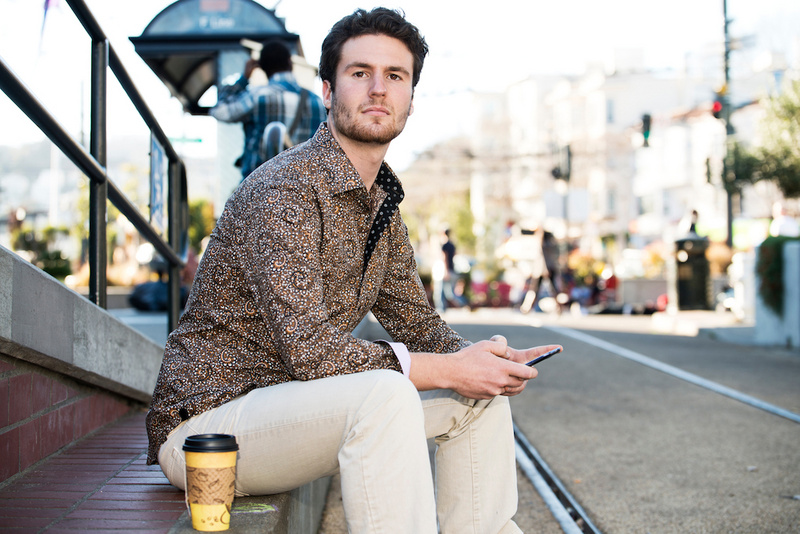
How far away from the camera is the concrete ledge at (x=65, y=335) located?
91.1 inches

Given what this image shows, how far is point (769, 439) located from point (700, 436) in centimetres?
38

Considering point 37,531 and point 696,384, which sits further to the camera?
point 696,384

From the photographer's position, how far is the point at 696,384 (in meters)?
6.81

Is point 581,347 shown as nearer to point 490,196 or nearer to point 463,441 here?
point 463,441

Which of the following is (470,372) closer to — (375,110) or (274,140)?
(375,110)

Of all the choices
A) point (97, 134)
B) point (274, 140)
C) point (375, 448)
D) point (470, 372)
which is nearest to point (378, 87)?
point (470, 372)

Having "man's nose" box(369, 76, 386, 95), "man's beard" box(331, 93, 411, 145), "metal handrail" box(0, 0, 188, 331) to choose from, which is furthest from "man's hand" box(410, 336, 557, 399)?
"metal handrail" box(0, 0, 188, 331)

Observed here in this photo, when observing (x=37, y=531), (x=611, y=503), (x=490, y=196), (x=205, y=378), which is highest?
(x=490, y=196)

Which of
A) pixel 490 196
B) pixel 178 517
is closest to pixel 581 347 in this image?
pixel 178 517

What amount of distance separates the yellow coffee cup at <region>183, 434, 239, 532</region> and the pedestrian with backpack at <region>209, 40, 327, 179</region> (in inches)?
147

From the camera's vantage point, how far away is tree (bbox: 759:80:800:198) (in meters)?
23.1

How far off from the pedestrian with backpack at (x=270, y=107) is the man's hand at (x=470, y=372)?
343 centimetres

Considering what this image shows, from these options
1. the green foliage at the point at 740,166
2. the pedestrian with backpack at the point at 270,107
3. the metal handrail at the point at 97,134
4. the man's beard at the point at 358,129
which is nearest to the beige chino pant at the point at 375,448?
the man's beard at the point at 358,129

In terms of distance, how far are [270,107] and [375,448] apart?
4.01m
